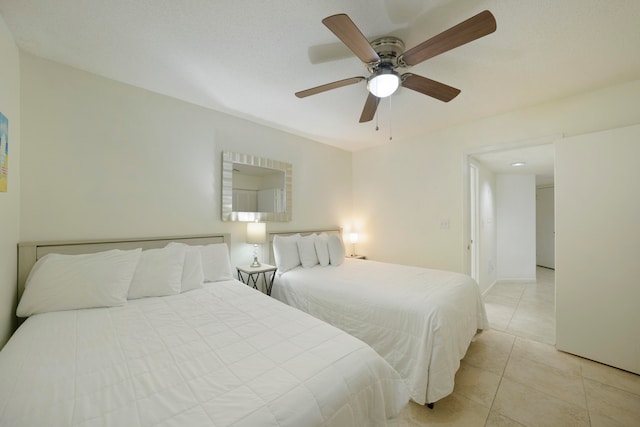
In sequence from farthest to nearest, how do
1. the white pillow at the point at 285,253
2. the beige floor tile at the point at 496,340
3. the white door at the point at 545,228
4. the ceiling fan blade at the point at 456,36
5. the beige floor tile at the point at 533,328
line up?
the white door at the point at 545,228, the white pillow at the point at 285,253, the beige floor tile at the point at 533,328, the beige floor tile at the point at 496,340, the ceiling fan blade at the point at 456,36

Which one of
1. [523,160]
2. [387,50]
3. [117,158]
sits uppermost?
[387,50]

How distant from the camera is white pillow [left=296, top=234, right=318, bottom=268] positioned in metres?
3.04

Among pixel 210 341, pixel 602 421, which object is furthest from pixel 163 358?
pixel 602 421

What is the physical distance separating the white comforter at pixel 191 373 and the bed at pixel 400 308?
1.88ft

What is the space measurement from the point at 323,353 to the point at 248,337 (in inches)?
16.8

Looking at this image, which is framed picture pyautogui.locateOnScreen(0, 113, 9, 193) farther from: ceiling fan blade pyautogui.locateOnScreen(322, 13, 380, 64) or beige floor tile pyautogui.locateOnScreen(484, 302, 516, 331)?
beige floor tile pyautogui.locateOnScreen(484, 302, 516, 331)

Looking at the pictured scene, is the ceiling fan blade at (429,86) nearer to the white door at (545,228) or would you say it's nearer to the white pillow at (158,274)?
the white pillow at (158,274)

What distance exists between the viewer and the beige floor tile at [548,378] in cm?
178

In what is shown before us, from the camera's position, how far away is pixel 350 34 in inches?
49.7

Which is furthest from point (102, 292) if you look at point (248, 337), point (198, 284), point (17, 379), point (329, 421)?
point (329, 421)

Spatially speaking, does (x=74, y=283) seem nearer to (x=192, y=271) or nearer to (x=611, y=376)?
(x=192, y=271)

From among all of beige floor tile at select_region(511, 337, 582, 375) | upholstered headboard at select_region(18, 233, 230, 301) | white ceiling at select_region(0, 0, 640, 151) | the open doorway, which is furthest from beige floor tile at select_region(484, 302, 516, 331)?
upholstered headboard at select_region(18, 233, 230, 301)

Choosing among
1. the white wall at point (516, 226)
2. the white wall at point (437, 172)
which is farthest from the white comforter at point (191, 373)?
the white wall at point (516, 226)

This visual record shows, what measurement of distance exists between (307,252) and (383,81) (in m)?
2.07
